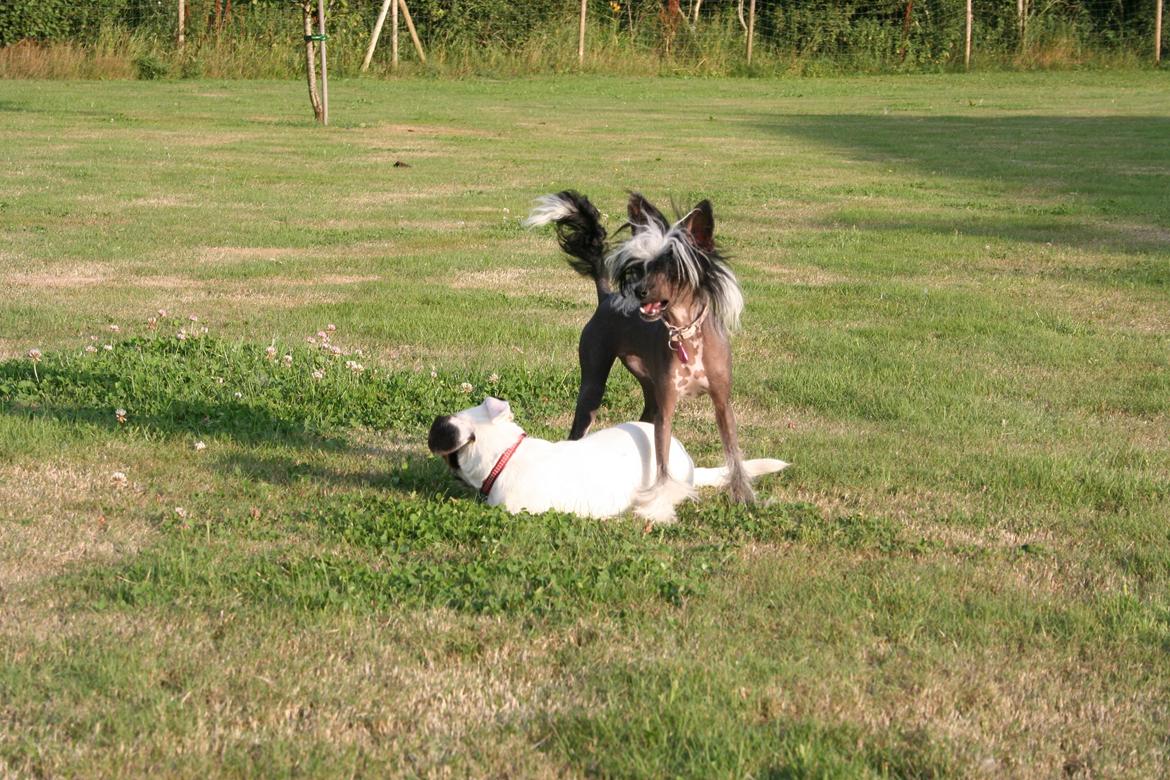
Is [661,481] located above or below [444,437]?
below

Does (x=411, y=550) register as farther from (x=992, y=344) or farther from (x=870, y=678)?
(x=992, y=344)

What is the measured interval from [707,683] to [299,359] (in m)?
4.35

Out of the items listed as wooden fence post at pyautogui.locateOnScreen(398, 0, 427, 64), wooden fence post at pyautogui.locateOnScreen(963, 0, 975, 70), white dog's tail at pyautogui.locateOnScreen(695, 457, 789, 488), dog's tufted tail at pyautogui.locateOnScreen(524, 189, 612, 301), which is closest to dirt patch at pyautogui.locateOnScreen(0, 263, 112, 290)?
dog's tufted tail at pyautogui.locateOnScreen(524, 189, 612, 301)

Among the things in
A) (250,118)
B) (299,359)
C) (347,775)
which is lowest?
(347,775)

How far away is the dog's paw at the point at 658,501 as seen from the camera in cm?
509

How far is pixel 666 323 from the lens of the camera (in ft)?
16.3

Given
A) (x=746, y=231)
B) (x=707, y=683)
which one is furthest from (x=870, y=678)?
(x=746, y=231)

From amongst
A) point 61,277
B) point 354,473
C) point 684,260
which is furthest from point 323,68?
point 684,260

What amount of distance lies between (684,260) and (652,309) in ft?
0.69

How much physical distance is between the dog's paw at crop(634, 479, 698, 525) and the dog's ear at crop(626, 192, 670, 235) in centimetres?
98

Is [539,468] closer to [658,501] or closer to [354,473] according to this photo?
[658,501]

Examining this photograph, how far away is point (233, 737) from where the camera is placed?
10.7 ft

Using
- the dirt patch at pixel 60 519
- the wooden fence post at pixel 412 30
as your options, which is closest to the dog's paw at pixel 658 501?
the dirt patch at pixel 60 519

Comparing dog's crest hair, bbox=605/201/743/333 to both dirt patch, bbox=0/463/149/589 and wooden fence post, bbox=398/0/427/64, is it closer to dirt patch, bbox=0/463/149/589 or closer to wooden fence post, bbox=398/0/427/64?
dirt patch, bbox=0/463/149/589
